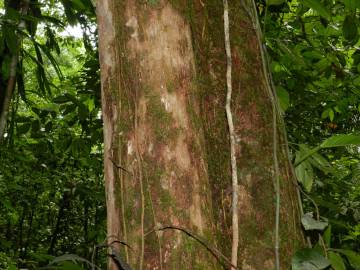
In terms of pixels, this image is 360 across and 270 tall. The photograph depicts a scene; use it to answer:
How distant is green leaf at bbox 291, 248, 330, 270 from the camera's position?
1.15 m

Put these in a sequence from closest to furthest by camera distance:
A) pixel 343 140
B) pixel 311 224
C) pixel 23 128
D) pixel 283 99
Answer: pixel 311 224 → pixel 343 140 → pixel 283 99 → pixel 23 128

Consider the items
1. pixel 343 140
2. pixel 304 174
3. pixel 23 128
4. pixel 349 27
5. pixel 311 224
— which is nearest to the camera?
pixel 311 224

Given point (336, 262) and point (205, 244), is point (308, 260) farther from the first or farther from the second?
point (205, 244)

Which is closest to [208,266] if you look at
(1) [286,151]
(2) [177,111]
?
(2) [177,111]

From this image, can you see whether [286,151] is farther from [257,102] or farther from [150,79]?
[150,79]

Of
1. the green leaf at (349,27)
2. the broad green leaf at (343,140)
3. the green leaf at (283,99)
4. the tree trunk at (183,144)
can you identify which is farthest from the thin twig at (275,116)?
the green leaf at (349,27)

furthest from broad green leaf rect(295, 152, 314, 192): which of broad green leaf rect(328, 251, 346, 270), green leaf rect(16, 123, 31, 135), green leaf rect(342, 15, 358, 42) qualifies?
green leaf rect(16, 123, 31, 135)

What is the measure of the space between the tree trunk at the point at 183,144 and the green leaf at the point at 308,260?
0.08 m

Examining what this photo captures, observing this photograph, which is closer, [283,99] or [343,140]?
[343,140]

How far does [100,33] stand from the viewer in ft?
4.30

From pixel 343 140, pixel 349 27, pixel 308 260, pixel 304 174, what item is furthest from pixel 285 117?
pixel 308 260

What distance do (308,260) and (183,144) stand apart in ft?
1.42

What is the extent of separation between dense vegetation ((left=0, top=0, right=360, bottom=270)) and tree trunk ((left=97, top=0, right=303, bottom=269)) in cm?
12

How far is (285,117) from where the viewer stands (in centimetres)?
420
